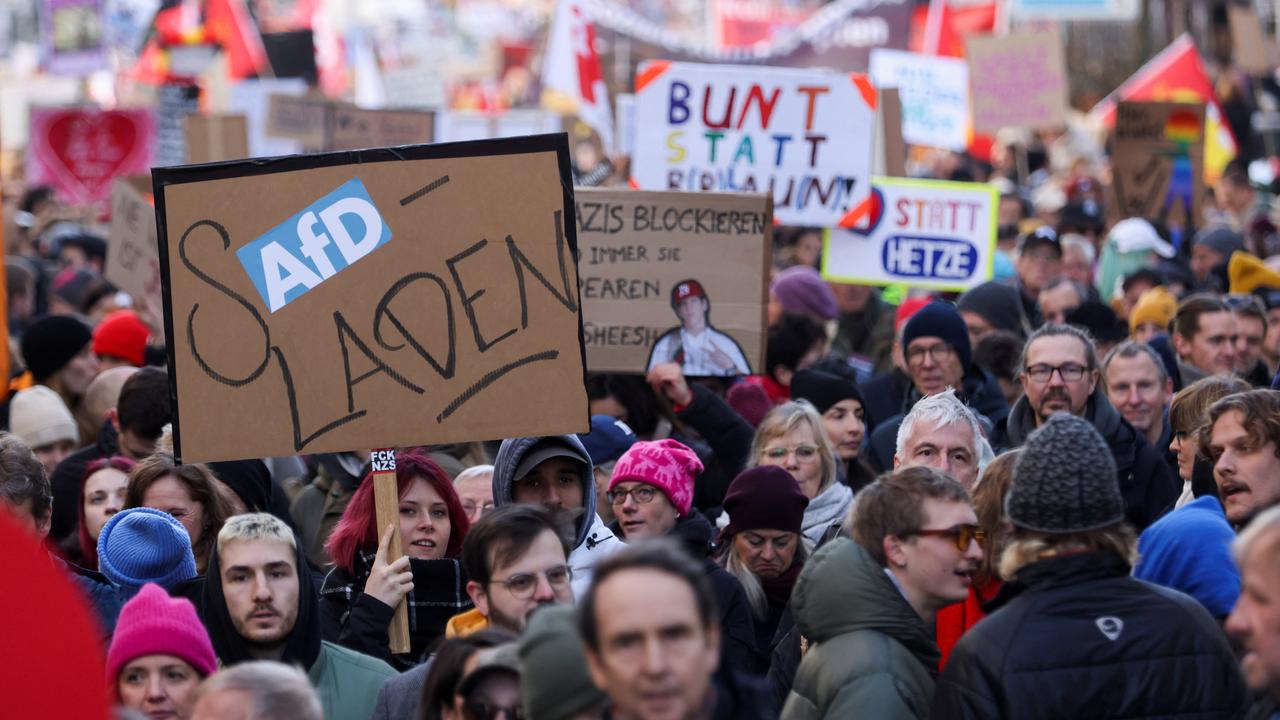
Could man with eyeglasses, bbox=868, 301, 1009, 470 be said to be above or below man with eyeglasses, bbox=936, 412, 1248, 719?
above

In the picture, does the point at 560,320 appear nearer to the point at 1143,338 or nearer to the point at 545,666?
the point at 545,666

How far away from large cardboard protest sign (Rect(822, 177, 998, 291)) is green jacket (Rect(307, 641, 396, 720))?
554 cm

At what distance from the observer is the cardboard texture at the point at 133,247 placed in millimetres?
10195

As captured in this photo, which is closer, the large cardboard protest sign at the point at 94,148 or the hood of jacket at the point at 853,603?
the hood of jacket at the point at 853,603

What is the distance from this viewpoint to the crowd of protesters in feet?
11.4

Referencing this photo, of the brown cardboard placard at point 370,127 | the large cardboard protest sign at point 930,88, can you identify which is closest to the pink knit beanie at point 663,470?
the brown cardboard placard at point 370,127

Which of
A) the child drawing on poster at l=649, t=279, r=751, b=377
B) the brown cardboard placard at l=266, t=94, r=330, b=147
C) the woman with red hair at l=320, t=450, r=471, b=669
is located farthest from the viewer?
the brown cardboard placard at l=266, t=94, r=330, b=147

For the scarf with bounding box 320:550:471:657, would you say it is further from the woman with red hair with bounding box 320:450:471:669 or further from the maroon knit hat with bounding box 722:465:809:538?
the maroon knit hat with bounding box 722:465:809:538

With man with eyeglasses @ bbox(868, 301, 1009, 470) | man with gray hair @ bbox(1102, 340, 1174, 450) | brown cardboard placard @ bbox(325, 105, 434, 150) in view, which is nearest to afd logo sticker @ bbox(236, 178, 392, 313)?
man with eyeglasses @ bbox(868, 301, 1009, 470)

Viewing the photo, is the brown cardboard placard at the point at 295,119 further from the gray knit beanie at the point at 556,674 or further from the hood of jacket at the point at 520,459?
the gray knit beanie at the point at 556,674

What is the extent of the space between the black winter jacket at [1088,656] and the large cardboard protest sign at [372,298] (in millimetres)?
1518

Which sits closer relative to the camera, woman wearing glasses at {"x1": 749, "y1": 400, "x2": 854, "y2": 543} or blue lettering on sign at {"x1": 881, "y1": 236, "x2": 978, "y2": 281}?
woman wearing glasses at {"x1": 749, "y1": 400, "x2": 854, "y2": 543}

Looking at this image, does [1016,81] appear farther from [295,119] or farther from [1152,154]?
[295,119]

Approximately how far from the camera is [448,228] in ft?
16.1
